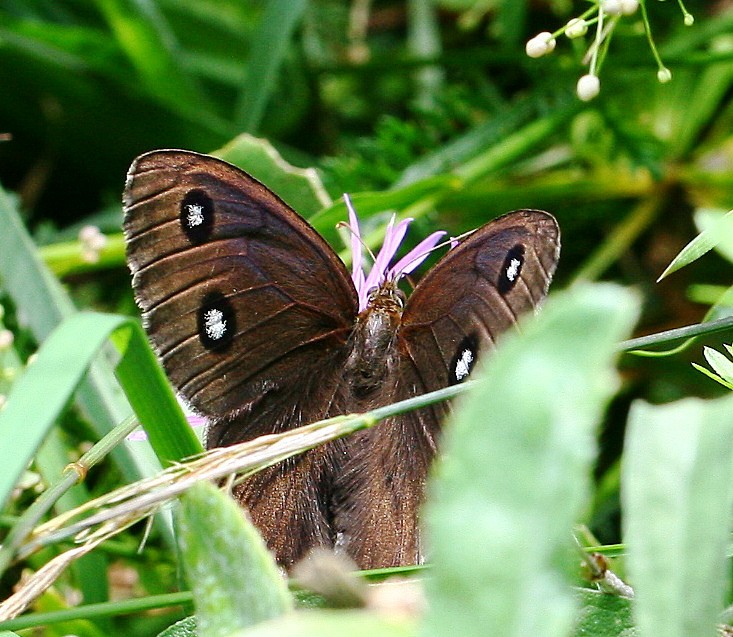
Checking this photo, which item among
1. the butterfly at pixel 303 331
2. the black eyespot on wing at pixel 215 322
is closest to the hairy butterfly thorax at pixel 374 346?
the butterfly at pixel 303 331

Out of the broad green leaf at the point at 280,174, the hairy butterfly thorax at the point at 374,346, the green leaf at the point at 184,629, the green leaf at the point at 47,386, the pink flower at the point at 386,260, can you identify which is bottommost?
the green leaf at the point at 184,629

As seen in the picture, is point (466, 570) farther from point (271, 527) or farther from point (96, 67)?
point (96, 67)

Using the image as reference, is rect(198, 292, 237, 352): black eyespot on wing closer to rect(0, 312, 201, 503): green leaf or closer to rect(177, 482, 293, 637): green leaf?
rect(0, 312, 201, 503): green leaf

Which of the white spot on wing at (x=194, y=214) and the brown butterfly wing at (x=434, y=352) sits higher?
the white spot on wing at (x=194, y=214)

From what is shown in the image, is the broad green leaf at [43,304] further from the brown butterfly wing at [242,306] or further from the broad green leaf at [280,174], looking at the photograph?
the broad green leaf at [280,174]

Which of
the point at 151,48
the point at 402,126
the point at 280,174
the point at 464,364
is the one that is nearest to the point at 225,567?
the point at 464,364

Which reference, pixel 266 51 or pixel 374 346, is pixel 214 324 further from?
pixel 266 51
